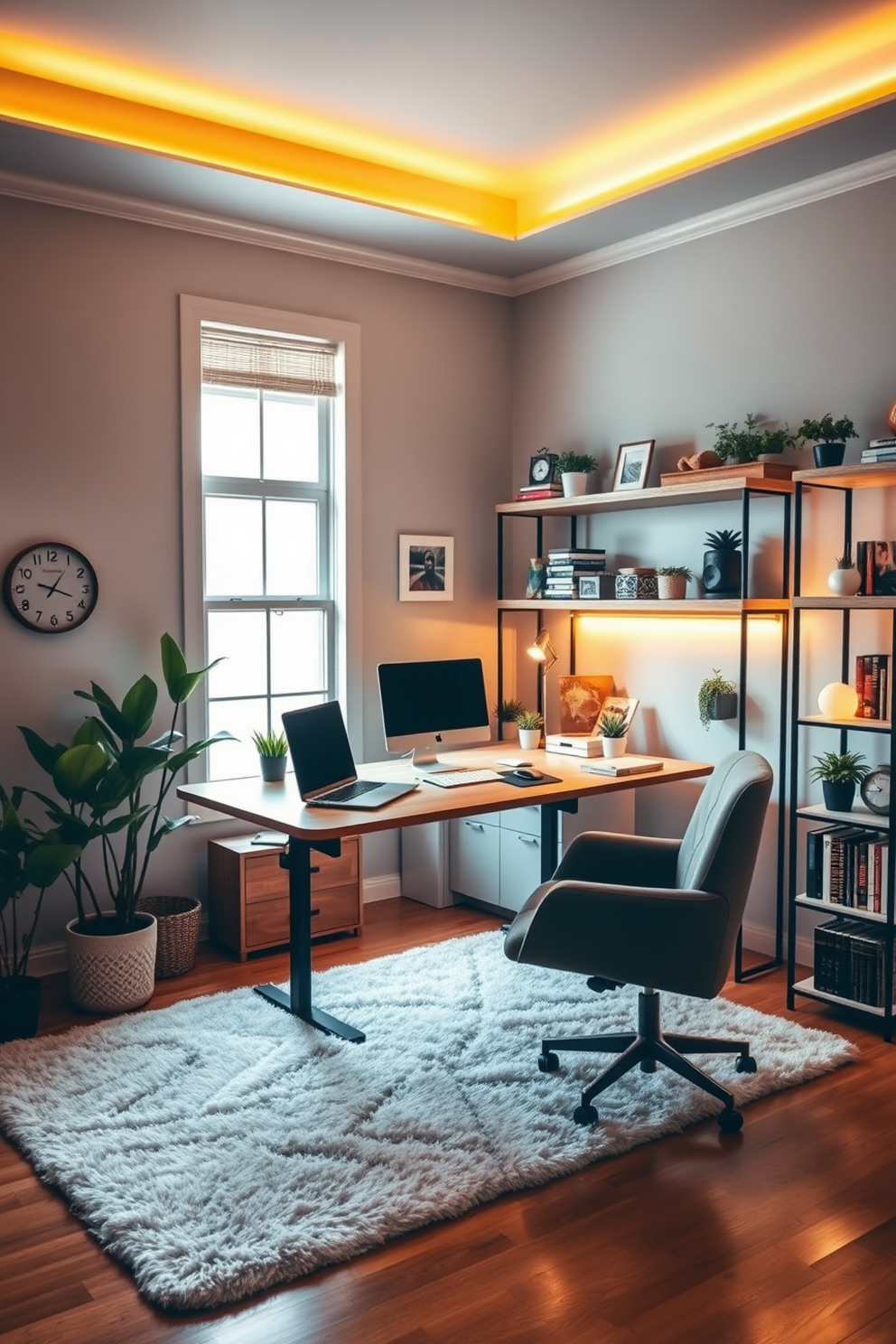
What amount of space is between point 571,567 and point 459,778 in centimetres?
124

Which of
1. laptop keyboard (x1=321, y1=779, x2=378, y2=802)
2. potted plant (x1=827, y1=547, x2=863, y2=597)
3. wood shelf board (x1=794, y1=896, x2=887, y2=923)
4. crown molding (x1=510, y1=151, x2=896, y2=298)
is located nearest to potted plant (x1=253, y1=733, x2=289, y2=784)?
laptop keyboard (x1=321, y1=779, x2=378, y2=802)

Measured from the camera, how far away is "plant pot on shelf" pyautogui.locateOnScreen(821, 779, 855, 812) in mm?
3545

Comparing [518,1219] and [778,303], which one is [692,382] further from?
[518,1219]

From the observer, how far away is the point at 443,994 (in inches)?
147

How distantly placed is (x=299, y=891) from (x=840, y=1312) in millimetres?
1934

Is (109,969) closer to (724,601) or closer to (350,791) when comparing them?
(350,791)

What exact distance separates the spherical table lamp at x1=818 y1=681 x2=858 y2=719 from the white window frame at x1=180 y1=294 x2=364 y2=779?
79.8 inches

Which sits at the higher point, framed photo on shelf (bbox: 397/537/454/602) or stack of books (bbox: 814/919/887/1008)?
framed photo on shelf (bbox: 397/537/454/602)

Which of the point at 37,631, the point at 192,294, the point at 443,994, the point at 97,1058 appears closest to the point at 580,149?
the point at 192,294

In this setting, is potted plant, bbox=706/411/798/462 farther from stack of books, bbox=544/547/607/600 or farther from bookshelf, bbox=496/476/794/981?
stack of books, bbox=544/547/607/600

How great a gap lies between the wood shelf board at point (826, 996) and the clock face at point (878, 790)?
604mm

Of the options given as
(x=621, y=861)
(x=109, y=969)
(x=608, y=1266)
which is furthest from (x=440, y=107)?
(x=608, y=1266)

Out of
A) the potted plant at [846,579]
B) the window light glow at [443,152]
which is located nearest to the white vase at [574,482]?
the window light glow at [443,152]

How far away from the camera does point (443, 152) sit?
4223 mm
